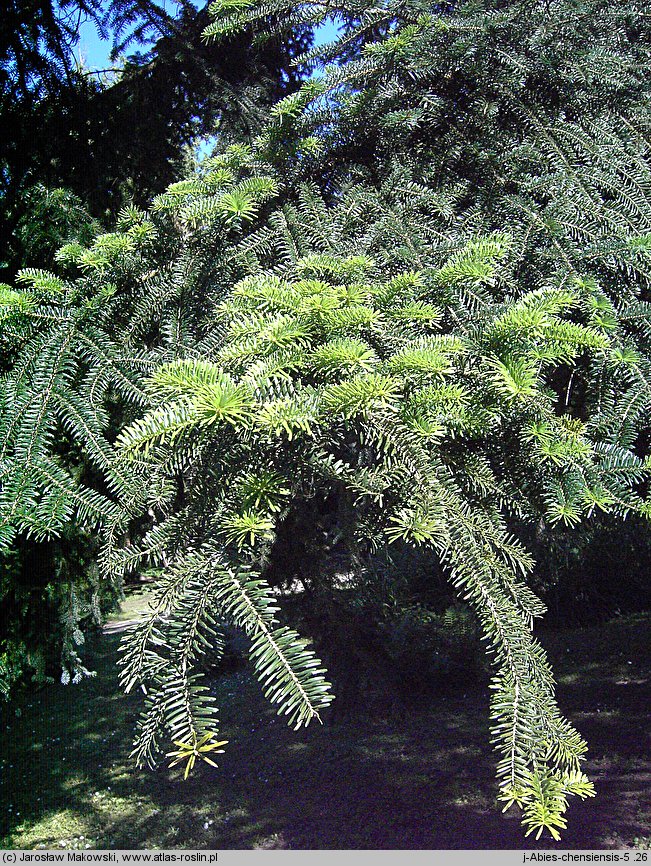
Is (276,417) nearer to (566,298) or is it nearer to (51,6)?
(566,298)

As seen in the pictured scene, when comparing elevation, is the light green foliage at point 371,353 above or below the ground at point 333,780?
above

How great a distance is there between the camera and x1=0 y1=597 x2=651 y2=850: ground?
4145 millimetres

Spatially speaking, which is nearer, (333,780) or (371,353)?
(371,353)

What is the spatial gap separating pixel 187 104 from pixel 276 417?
1.98 meters

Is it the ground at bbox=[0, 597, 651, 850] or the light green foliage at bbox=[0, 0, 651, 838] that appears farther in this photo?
the ground at bbox=[0, 597, 651, 850]

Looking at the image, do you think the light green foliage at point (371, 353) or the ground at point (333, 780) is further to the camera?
the ground at point (333, 780)

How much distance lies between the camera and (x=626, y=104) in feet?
5.99

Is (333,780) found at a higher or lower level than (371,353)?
lower

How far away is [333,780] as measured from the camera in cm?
496

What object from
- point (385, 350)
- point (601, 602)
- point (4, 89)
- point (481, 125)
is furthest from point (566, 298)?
point (601, 602)

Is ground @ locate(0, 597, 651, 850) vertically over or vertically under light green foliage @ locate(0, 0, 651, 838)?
under

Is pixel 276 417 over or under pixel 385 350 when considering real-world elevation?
under

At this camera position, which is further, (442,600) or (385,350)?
(442,600)

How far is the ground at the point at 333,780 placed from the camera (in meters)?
4.14
